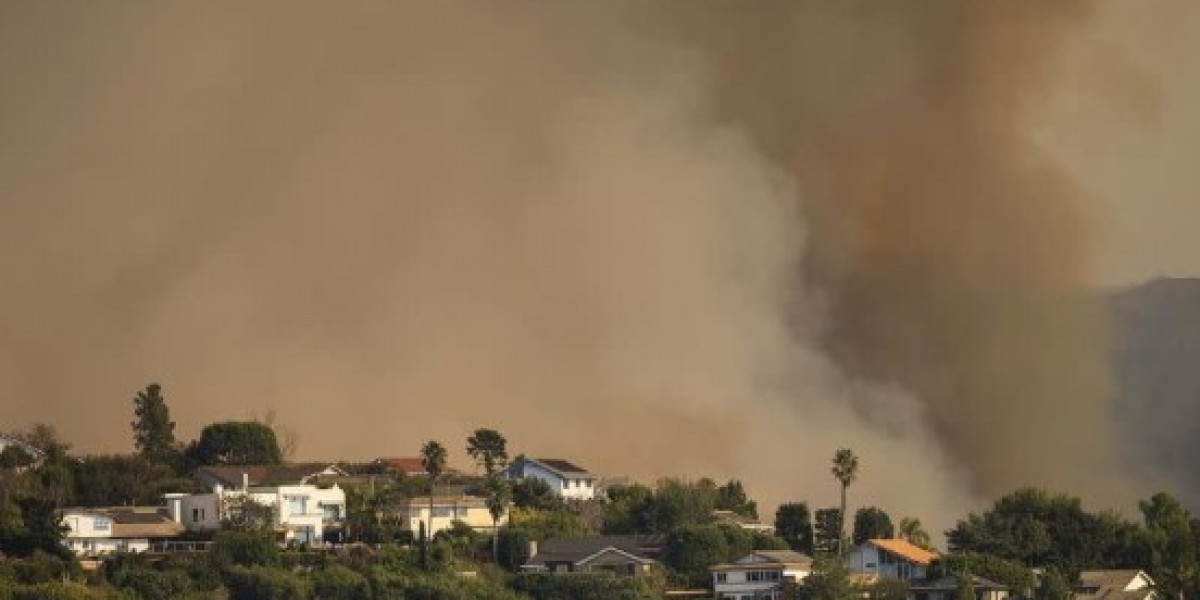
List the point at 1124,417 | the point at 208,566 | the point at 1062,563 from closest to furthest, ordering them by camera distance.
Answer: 1. the point at 208,566
2. the point at 1062,563
3. the point at 1124,417

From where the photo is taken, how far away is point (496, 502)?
317 feet

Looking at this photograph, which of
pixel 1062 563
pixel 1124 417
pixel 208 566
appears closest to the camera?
pixel 208 566

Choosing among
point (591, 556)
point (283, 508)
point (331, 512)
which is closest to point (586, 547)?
point (591, 556)

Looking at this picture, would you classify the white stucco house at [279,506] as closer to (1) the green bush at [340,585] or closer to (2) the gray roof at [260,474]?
(2) the gray roof at [260,474]

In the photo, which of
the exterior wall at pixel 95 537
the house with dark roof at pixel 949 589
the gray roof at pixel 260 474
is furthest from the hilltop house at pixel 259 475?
the house with dark roof at pixel 949 589

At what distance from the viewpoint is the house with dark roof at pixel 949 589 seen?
9238 centimetres

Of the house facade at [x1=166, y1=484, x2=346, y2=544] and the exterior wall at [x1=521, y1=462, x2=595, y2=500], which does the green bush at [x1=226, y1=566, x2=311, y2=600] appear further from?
the exterior wall at [x1=521, y1=462, x2=595, y2=500]

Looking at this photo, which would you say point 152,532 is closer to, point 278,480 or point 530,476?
point 278,480

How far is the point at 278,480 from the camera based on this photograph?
328ft

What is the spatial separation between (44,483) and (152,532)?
5589 millimetres

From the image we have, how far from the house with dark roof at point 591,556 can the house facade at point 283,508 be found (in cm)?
524

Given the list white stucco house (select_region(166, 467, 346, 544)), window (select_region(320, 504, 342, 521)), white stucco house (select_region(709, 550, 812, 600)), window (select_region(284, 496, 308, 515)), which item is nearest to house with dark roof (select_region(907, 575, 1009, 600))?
white stucco house (select_region(709, 550, 812, 600))

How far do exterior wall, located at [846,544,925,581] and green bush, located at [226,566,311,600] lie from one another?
48.9 ft

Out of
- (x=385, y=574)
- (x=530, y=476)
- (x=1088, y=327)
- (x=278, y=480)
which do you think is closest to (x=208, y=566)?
(x=385, y=574)
